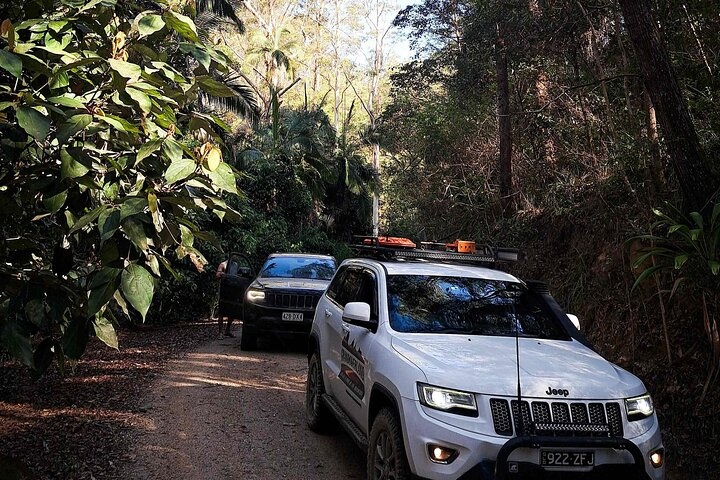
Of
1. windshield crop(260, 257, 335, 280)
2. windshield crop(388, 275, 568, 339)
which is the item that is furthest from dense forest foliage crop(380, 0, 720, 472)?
windshield crop(260, 257, 335, 280)

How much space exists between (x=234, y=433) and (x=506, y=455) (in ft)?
12.7

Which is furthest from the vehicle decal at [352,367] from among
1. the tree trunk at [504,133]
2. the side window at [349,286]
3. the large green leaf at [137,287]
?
the tree trunk at [504,133]

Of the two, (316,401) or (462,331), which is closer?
(462,331)

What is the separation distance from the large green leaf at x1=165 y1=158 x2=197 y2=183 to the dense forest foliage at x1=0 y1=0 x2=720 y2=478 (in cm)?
1

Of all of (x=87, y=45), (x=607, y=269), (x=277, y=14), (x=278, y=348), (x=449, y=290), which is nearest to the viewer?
(x=87, y=45)

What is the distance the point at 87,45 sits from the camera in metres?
3.98

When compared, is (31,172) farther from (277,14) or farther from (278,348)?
(277,14)

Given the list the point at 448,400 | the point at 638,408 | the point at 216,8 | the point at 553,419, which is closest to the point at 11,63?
the point at 448,400

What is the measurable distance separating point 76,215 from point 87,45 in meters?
1.04

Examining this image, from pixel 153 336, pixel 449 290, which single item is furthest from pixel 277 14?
pixel 449 290

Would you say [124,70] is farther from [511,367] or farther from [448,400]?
[511,367]

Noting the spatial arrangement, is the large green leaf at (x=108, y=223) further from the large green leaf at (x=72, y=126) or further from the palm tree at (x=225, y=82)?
the palm tree at (x=225, y=82)

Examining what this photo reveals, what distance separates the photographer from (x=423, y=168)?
75.1 ft

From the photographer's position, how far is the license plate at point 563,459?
4.03m
